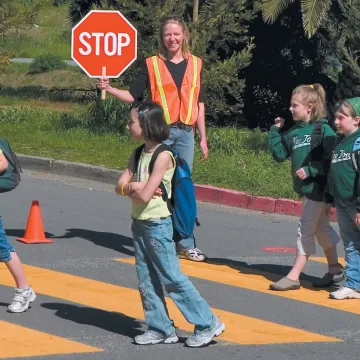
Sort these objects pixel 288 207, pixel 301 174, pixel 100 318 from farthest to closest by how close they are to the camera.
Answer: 1. pixel 288 207
2. pixel 301 174
3. pixel 100 318

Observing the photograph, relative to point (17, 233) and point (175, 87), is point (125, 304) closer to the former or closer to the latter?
point (175, 87)

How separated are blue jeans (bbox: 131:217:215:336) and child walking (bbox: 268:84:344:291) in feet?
5.99

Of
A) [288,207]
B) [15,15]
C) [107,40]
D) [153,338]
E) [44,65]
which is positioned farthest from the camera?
[44,65]

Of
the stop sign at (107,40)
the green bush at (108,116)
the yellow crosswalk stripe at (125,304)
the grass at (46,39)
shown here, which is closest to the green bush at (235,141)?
Answer: the green bush at (108,116)

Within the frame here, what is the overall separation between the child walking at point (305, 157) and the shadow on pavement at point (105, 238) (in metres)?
1.91

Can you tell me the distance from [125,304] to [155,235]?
4.48 ft

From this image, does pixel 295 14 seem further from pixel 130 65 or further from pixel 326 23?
pixel 130 65

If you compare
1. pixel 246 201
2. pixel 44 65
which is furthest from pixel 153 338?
pixel 44 65

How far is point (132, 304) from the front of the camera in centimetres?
724

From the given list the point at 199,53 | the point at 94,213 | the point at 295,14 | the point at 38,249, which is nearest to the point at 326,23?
the point at 295,14

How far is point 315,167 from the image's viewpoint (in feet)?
25.0

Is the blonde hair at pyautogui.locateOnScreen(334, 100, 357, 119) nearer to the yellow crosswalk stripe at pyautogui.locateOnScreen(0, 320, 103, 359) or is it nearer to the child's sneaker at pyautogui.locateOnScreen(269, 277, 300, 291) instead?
the child's sneaker at pyautogui.locateOnScreen(269, 277, 300, 291)

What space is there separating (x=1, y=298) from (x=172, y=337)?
5.35ft

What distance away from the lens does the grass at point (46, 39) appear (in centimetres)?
4317
